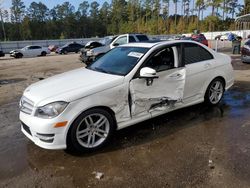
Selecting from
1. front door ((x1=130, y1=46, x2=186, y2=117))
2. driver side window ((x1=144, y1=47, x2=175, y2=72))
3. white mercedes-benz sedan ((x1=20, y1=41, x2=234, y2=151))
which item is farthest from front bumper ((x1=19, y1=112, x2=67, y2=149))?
driver side window ((x1=144, y1=47, x2=175, y2=72))

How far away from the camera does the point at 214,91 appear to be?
551 cm

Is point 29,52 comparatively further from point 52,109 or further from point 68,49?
point 52,109

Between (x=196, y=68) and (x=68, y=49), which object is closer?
(x=196, y=68)

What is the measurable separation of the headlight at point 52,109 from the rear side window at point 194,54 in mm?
2592

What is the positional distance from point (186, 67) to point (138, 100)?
1.31 metres

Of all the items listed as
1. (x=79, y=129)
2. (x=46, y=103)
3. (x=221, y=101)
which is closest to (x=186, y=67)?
(x=221, y=101)

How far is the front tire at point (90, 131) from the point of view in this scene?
3551 mm

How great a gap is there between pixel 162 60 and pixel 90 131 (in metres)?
1.88

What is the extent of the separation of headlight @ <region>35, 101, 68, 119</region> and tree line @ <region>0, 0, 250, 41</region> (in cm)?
5496

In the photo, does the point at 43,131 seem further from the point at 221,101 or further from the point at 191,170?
the point at 221,101

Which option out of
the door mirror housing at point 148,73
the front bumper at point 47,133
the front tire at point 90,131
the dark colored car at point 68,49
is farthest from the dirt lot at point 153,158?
the dark colored car at point 68,49

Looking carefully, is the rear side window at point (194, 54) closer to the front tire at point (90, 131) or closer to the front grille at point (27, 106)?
the front tire at point (90, 131)

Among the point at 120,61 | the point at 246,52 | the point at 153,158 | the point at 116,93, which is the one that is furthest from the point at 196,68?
the point at 246,52

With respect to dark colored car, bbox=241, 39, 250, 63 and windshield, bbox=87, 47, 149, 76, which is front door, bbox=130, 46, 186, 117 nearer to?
windshield, bbox=87, 47, 149, 76
